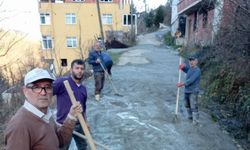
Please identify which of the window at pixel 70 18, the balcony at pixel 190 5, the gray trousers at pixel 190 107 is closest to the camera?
the gray trousers at pixel 190 107

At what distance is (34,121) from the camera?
2.25m

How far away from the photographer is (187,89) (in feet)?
22.6

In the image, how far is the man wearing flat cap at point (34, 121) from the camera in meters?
2.13

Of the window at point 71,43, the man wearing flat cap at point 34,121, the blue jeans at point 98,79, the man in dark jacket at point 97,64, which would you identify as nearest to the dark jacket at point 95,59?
the man in dark jacket at point 97,64

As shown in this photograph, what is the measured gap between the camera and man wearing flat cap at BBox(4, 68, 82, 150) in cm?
213

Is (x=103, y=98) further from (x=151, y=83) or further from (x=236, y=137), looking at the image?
(x=236, y=137)

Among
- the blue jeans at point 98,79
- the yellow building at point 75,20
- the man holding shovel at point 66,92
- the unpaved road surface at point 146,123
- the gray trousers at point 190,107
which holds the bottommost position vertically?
the unpaved road surface at point 146,123

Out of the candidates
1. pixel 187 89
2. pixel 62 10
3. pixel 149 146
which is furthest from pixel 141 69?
pixel 62 10

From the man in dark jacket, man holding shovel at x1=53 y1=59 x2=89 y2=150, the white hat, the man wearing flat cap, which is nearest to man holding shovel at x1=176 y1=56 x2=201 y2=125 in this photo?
the man in dark jacket

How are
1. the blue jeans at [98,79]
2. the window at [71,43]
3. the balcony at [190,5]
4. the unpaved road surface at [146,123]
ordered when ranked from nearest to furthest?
1. the unpaved road surface at [146,123]
2. the blue jeans at [98,79]
3. the balcony at [190,5]
4. the window at [71,43]

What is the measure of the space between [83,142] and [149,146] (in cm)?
185

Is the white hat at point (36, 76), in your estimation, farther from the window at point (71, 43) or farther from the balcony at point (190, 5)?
the window at point (71, 43)

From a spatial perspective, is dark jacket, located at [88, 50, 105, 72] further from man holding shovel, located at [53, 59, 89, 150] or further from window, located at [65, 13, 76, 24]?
window, located at [65, 13, 76, 24]

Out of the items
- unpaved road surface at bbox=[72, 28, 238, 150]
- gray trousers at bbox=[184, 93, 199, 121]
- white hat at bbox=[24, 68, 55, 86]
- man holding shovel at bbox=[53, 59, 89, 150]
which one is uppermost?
white hat at bbox=[24, 68, 55, 86]
